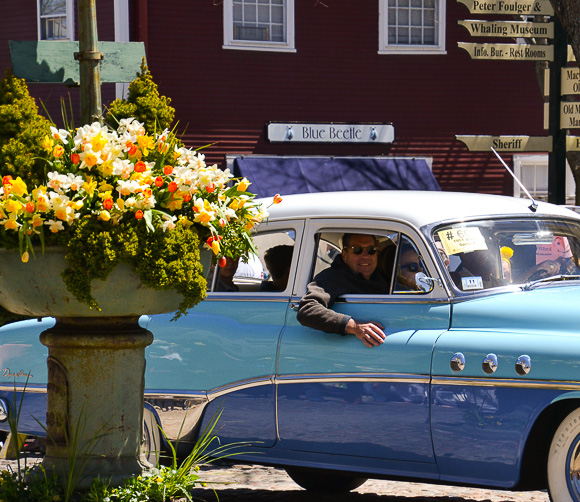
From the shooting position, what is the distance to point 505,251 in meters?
5.82

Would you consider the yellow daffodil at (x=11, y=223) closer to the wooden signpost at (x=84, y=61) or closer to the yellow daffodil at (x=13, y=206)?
the yellow daffodil at (x=13, y=206)

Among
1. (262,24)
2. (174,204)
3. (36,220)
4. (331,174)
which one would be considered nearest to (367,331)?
(174,204)

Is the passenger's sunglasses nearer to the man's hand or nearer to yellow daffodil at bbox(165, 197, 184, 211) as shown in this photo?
the man's hand

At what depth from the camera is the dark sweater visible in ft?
18.7

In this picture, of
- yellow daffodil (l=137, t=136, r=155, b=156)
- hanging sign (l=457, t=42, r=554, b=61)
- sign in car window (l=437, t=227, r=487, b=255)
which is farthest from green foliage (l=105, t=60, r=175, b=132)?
hanging sign (l=457, t=42, r=554, b=61)

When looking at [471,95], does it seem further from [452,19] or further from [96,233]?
[96,233]

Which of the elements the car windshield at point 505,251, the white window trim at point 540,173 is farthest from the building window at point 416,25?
the car windshield at point 505,251

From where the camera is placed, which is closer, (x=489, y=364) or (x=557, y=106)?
(x=489, y=364)

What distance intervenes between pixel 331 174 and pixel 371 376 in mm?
15738

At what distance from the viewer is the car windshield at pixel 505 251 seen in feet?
18.7

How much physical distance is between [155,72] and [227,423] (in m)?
15.0

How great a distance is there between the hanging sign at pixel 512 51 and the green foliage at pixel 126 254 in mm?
7868

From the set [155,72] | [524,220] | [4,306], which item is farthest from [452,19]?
[4,306]

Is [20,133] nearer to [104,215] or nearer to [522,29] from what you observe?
[104,215]
